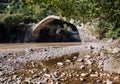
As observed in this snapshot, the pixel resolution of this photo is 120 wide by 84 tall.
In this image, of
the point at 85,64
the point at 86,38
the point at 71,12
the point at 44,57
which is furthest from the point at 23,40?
the point at 71,12

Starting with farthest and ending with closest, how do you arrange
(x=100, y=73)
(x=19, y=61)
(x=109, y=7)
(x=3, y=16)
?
(x=3, y=16), (x=19, y=61), (x=100, y=73), (x=109, y=7)

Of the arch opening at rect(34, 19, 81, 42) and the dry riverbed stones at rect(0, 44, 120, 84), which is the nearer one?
the dry riverbed stones at rect(0, 44, 120, 84)

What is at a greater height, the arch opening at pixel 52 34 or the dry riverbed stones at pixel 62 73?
the arch opening at pixel 52 34

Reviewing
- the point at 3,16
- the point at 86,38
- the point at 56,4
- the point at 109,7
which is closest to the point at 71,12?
the point at 56,4

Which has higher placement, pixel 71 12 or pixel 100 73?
pixel 71 12

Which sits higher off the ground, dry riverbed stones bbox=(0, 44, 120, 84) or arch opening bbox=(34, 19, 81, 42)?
arch opening bbox=(34, 19, 81, 42)

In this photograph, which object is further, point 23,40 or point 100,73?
point 23,40

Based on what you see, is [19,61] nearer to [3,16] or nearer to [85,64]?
[85,64]

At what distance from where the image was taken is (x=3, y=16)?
108 feet

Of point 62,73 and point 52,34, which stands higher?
point 52,34

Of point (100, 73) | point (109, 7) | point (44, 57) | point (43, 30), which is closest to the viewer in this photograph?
point (109, 7)

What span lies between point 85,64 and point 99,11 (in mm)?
4245

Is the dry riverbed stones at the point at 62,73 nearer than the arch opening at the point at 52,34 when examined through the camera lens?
Yes

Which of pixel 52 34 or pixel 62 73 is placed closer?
pixel 62 73
